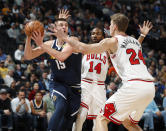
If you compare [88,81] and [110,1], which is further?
[110,1]

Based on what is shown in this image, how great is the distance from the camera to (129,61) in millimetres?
5438

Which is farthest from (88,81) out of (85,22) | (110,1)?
(110,1)

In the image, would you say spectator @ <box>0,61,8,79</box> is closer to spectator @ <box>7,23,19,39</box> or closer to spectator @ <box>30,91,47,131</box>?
spectator @ <box>30,91,47,131</box>

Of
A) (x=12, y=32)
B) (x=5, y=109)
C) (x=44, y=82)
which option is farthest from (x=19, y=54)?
(x=5, y=109)

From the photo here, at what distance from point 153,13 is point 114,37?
60.0 ft

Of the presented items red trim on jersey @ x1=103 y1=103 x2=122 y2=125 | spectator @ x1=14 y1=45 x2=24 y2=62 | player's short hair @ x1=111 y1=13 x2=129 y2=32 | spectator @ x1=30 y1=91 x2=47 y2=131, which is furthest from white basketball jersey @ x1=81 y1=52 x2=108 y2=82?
spectator @ x1=14 y1=45 x2=24 y2=62

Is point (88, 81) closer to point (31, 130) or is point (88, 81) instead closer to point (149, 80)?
point (149, 80)

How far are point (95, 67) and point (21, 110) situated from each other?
4.02 metres

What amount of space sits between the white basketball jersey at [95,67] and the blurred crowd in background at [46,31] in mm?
859

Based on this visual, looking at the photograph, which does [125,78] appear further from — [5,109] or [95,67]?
[5,109]

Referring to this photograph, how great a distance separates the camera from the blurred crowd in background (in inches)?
481

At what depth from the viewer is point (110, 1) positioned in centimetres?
2228

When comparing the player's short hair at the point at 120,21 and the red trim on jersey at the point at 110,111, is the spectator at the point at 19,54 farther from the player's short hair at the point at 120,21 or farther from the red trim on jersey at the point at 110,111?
the red trim on jersey at the point at 110,111

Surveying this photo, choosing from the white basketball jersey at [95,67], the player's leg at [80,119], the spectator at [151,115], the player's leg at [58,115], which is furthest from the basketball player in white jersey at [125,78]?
the spectator at [151,115]
